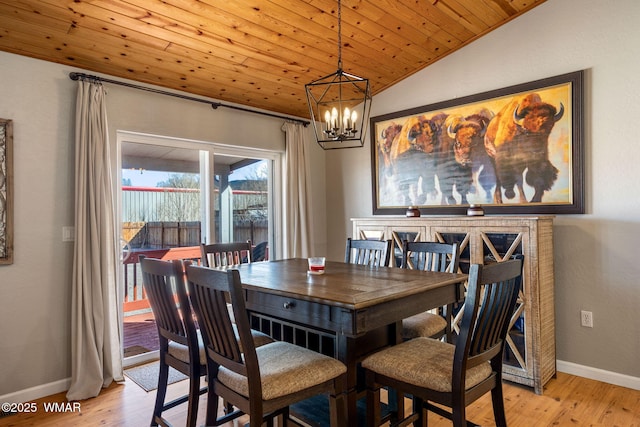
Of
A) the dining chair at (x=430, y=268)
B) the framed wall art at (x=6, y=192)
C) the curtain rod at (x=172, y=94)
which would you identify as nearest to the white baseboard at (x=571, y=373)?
the framed wall art at (x=6, y=192)

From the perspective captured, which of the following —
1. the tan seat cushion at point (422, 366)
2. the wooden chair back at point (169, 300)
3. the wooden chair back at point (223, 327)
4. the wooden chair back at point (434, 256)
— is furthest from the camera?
the wooden chair back at point (434, 256)

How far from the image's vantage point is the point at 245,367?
5.11 feet

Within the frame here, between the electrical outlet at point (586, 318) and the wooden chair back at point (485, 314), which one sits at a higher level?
the wooden chair back at point (485, 314)

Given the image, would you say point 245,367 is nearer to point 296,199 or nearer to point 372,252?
point 372,252

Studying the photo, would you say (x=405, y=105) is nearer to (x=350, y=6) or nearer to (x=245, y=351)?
(x=350, y=6)

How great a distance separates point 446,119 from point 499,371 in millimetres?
2486

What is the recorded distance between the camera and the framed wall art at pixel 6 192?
2619 mm

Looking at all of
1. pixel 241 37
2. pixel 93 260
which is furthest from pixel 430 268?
pixel 93 260

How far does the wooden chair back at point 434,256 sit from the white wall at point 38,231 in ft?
8.35

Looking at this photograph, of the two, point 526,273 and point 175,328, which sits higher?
point 526,273

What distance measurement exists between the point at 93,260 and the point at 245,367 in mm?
1912

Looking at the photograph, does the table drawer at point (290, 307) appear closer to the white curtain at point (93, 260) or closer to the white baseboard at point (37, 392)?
the white curtain at point (93, 260)

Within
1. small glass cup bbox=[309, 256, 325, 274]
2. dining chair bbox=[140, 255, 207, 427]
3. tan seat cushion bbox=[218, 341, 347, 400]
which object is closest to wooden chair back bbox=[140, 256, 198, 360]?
dining chair bbox=[140, 255, 207, 427]

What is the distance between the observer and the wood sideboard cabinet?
9.07ft
